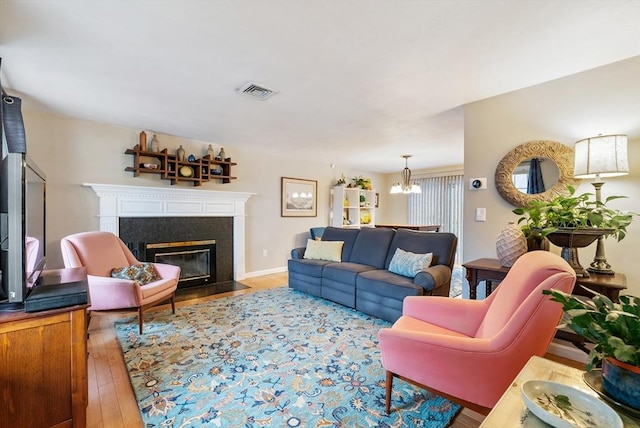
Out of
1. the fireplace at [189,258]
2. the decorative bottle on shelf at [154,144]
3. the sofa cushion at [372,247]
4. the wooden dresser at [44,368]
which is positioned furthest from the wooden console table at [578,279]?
the decorative bottle on shelf at [154,144]

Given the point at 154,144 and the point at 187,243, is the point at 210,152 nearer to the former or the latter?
the point at 154,144

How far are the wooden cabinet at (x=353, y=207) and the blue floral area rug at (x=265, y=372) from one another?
3177 millimetres

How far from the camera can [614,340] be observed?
0.69 m

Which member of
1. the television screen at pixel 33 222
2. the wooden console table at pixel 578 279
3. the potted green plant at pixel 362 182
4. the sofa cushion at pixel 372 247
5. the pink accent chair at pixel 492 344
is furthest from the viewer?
the potted green plant at pixel 362 182

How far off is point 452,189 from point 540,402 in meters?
6.25

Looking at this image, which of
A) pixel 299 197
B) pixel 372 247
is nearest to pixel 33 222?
pixel 372 247

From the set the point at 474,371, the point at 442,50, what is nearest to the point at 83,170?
the point at 442,50

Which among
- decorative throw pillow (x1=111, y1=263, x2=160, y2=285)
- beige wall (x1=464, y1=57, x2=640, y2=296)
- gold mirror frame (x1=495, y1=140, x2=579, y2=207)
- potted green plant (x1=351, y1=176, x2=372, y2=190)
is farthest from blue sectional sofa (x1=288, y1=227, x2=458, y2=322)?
potted green plant (x1=351, y1=176, x2=372, y2=190)

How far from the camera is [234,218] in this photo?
4.77m

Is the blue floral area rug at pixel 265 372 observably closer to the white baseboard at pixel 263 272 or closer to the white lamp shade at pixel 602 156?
the white baseboard at pixel 263 272

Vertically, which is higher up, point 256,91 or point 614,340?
point 256,91

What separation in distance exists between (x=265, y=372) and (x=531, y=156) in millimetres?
2811

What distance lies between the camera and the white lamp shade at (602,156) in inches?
76.1

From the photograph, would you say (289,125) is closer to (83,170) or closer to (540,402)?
(83,170)
